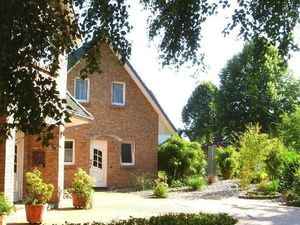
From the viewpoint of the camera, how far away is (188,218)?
9.26m

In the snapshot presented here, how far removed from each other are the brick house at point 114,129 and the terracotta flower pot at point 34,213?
1211cm

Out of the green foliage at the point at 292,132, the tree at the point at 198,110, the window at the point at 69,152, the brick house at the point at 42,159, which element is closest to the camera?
the brick house at the point at 42,159

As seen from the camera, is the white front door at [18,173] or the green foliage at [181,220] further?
the white front door at [18,173]

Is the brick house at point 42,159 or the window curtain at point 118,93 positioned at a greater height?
the window curtain at point 118,93

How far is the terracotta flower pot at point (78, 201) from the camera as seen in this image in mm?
16156

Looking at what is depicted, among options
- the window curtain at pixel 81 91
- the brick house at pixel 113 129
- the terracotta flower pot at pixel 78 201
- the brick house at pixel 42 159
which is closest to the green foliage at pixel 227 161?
the brick house at pixel 113 129

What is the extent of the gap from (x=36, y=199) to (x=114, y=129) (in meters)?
13.8

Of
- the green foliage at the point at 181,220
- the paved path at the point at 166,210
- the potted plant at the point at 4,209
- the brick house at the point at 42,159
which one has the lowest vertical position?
the paved path at the point at 166,210

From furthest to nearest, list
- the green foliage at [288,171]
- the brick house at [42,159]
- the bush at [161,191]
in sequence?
the bush at [161,191] < the green foliage at [288,171] < the brick house at [42,159]

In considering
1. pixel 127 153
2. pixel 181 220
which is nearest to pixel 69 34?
pixel 181 220

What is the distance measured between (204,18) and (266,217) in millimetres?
8739

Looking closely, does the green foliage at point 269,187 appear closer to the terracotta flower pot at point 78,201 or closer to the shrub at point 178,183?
the shrub at point 178,183

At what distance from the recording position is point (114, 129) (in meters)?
27.2

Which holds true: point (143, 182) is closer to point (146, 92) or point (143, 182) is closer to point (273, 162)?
point (146, 92)
